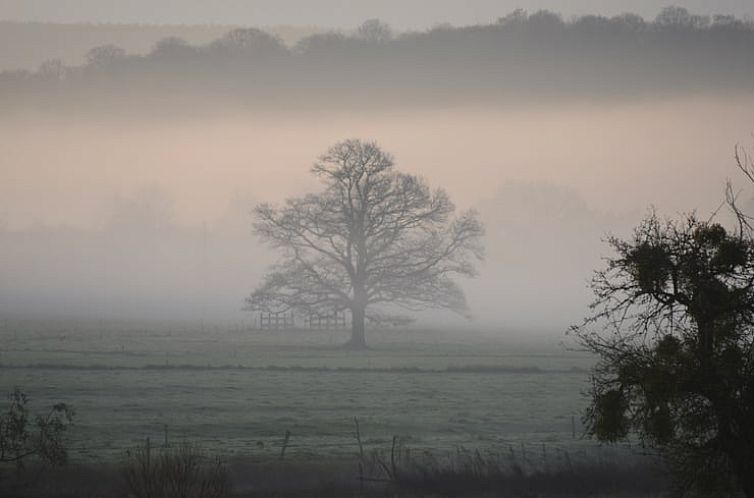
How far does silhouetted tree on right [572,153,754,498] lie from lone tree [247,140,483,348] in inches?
2183

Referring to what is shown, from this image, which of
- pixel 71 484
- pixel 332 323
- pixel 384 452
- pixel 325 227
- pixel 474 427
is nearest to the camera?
pixel 71 484

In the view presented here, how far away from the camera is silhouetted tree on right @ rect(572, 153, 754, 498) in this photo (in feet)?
76.1

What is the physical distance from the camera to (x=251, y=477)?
32.8 meters

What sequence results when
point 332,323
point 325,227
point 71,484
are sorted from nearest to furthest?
point 71,484, point 325,227, point 332,323

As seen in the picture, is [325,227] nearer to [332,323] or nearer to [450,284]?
[450,284]

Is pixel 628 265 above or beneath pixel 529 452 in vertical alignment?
above

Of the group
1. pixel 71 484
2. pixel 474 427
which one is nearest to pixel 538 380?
pixel 474 427

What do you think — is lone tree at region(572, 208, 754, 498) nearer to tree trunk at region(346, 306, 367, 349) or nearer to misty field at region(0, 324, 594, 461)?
misty field at region(0, 324, 594, 461)

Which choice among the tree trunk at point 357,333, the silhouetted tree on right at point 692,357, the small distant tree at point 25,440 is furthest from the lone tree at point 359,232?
the silhouetted tree on right at point 692,357

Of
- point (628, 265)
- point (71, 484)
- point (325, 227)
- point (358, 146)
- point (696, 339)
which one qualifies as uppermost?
point (358, 146)

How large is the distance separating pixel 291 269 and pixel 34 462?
174ft

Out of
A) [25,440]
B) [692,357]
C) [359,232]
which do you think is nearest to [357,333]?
[359,232]

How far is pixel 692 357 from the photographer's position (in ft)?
76.8

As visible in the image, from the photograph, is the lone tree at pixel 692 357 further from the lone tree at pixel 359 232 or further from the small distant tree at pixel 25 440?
the lone tree at pixel 359 232
